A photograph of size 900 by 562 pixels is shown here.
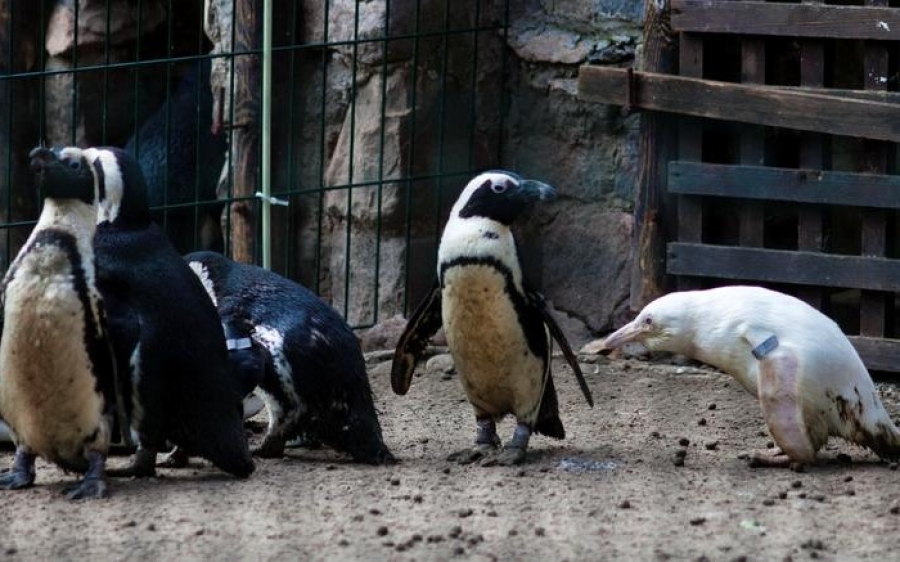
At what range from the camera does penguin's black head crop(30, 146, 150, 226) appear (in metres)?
5.38

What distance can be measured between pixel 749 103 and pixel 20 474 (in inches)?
147

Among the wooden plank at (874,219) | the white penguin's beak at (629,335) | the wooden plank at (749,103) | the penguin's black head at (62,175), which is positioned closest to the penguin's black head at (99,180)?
the penguin's black head at (62,175)

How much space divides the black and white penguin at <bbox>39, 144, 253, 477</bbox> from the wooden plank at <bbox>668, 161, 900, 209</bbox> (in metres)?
2.92

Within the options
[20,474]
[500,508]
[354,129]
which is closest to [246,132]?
[354,129]

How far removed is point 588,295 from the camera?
855 centimetres

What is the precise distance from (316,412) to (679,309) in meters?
1.35

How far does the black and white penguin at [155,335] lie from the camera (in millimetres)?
5504

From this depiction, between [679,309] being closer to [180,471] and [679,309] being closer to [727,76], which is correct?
[180,471]

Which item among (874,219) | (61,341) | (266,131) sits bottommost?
(61,341)

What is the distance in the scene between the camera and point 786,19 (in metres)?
7.55

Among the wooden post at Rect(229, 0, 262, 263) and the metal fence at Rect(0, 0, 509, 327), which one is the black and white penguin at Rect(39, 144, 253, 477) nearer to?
the metal fence at Rect(0, 0, 509, 327)

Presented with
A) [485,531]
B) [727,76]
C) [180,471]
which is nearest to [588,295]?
[727,76]

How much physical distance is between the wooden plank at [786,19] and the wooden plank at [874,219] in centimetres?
9

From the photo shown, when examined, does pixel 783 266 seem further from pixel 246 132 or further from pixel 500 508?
pixel 500 508
